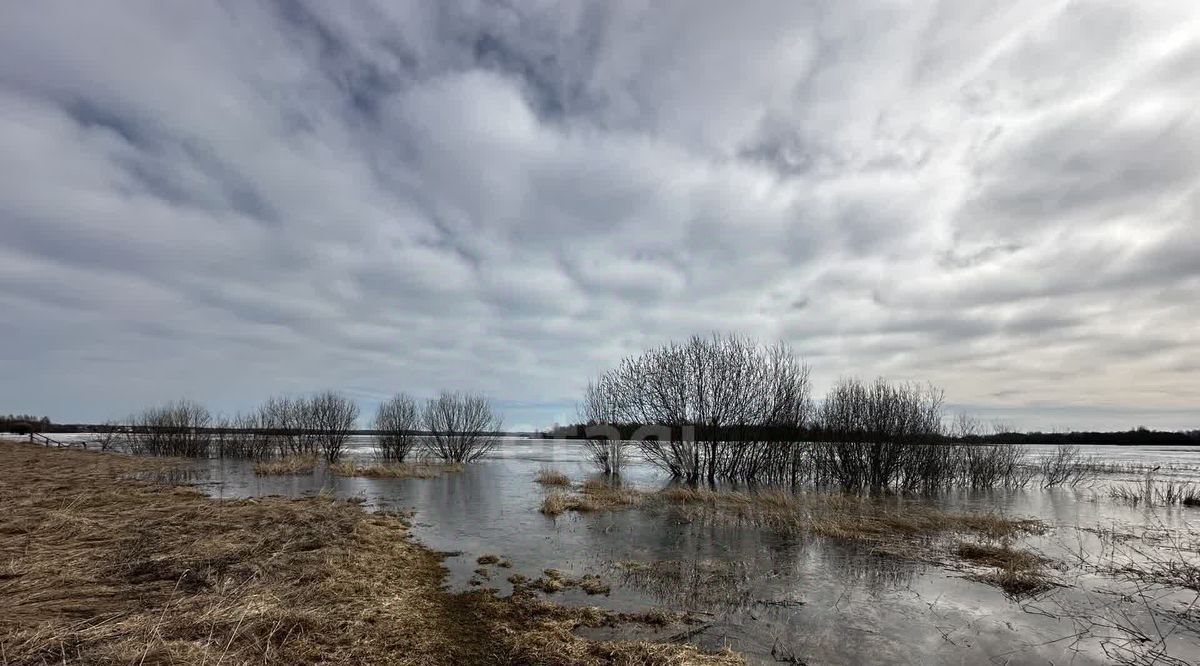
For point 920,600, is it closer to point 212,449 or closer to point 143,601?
point 143,601

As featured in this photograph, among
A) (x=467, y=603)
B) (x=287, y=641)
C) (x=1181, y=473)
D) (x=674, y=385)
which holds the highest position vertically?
(x=674, y=385)

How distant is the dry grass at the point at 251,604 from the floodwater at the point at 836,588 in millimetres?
1052

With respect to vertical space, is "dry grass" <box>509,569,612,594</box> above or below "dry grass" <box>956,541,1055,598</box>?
above

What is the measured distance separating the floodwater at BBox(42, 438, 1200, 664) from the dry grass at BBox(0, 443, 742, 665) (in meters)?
1.05

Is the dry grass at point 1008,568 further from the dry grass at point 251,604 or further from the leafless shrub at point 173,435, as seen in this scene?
the leafless shrub at point 173,435

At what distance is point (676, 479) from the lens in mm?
24844

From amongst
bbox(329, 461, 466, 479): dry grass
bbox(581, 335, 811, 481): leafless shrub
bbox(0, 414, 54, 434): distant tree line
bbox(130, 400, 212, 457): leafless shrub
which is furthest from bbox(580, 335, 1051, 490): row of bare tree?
bbox(0, 414, 54, 434): distant tree line

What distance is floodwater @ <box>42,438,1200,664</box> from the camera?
6.39 metres

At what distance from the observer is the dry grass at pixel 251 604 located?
4.98 m

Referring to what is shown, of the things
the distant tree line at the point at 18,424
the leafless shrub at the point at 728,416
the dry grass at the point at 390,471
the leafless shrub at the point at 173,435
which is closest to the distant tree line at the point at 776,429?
the leafless shrub at the point at 728,416

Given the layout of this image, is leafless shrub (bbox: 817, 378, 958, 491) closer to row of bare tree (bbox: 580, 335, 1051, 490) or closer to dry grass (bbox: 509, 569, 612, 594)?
row of bare tree (bbox: 580, 335, 1051, 490)

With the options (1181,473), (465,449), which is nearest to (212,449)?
(465,449)

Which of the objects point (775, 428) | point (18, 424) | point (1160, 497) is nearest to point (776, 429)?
point (775, 428)

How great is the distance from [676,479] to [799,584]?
638 inches
